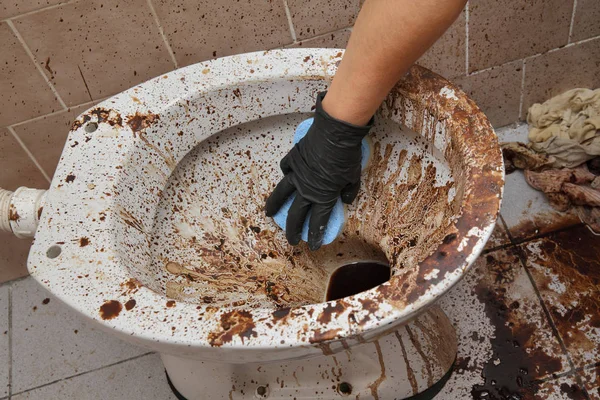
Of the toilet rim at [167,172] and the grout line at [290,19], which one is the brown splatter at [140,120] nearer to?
the toilet rim at [167,172]

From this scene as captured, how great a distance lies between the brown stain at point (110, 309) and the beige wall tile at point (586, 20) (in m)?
1.23

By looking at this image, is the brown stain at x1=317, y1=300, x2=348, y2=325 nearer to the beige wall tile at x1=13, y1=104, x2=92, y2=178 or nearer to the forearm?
the forearm

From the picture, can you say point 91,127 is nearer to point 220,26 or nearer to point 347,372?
point 220,26

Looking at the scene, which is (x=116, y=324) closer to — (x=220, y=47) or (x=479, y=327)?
(x=220, y=47)

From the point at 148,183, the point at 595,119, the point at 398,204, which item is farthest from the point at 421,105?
the point at 595,119

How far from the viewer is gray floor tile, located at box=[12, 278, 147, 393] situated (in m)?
1.32

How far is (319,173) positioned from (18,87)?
0.71 metres

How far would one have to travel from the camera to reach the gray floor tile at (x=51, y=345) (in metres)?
1.32

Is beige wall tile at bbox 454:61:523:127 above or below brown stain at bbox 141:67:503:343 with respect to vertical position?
below

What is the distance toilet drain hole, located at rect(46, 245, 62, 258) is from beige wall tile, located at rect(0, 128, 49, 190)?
1.84 feet

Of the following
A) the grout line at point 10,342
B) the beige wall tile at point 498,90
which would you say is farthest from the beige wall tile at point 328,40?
the grout line at point 10,342

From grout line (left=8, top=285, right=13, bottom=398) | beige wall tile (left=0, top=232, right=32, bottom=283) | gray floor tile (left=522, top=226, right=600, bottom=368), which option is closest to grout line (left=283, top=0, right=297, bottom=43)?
gray floor tile (left=522, top=226, right=600, bottom=368)

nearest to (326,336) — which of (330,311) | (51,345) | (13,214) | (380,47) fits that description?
(330,311)

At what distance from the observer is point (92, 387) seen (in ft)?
4.22
